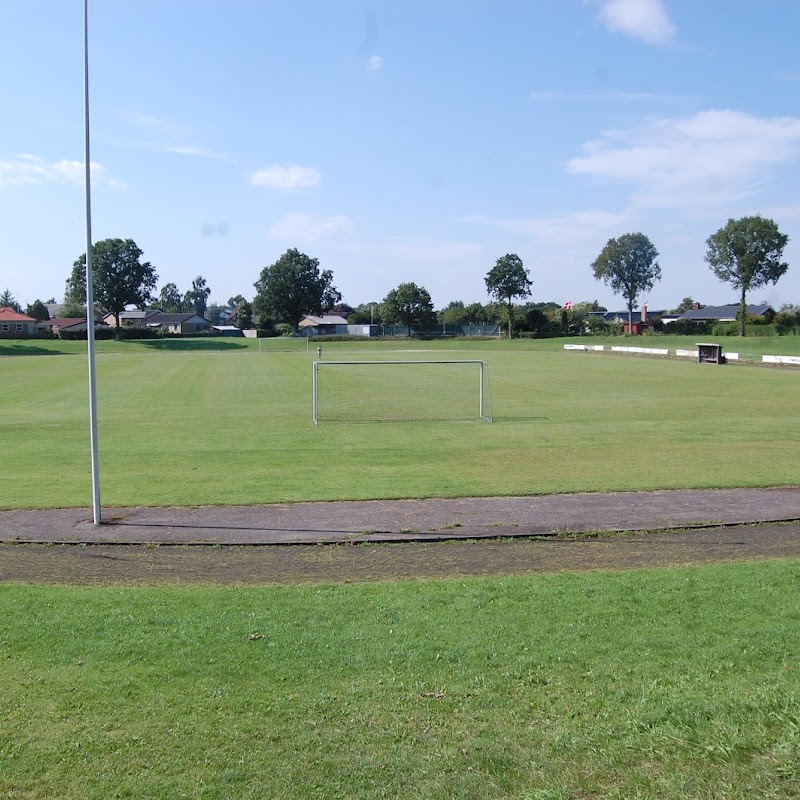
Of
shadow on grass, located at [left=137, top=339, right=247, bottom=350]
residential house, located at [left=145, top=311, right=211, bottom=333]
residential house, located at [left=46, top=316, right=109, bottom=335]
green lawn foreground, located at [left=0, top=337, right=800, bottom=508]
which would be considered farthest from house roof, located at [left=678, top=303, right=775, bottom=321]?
green lawn foreground, located at [left=0, top=337, right=800, bottom=508]

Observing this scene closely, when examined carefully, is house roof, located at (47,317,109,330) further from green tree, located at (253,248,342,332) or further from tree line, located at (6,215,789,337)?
green tree, located at (253,248,342,332)

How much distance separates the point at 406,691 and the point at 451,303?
449 ft

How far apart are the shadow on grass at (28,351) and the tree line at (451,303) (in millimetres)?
15028

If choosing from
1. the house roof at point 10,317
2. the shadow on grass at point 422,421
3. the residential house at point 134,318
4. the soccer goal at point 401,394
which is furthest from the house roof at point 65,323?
the shadow on grass at point 422,421

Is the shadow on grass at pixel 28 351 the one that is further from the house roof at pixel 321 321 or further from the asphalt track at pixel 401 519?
the asphalt track at pixel 401 519

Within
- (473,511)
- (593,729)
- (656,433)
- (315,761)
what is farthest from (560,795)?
(656,433)

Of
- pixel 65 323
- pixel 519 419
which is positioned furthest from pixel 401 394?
pixel 65 323

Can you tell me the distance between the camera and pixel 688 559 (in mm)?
9586

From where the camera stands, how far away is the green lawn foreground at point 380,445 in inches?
556

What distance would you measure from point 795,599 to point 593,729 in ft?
11.6

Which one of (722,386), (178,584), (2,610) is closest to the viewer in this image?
(2,610)

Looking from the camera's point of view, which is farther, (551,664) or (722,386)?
(722,386)

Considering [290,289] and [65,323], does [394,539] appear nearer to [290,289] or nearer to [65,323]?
[290,289]

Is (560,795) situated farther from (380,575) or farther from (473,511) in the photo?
(473,511)
